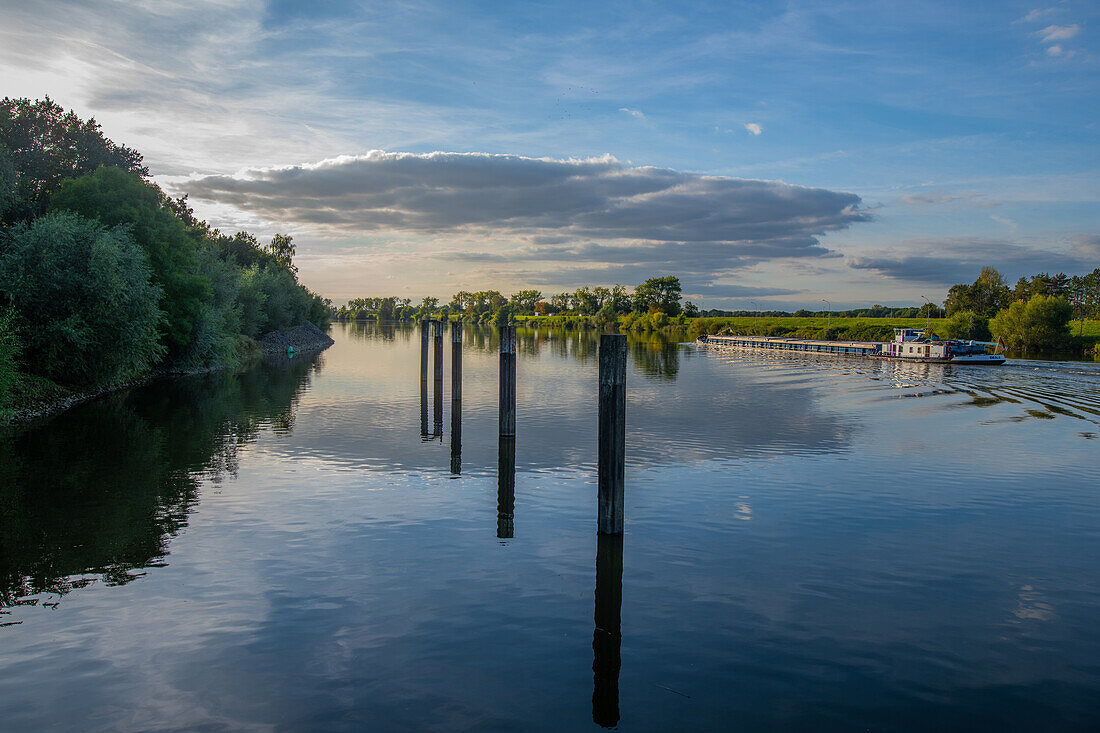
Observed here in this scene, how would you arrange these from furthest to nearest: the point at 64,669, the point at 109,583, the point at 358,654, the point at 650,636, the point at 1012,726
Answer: the point at 109,583 → the point at 650,636 → the point at 358,654 → the point at 64,669 → the point at 1012,726

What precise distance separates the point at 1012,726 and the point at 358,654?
824 cm

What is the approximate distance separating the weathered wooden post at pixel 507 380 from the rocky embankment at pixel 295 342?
52.4m

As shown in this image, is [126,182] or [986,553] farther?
[126,182]

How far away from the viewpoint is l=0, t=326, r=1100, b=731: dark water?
859 cm

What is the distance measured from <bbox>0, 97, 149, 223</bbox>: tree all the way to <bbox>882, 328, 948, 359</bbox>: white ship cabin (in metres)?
80.1

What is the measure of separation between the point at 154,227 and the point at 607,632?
152ft

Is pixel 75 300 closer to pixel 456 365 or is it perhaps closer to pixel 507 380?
pixel 456 365

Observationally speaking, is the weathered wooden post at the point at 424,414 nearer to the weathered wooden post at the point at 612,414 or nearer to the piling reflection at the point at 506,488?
the piling reflection at the point at 506,488

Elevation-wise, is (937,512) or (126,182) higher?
(126,182)

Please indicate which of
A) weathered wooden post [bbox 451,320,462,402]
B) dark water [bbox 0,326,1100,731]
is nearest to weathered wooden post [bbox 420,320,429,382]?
weathered wooden post [bbox 451,320,462,402]

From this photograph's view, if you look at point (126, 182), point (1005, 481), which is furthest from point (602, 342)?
point (126, 182)

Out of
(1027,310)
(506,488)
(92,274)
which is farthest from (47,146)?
(1027,310)

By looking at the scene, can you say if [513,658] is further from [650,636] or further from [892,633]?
[892,633]

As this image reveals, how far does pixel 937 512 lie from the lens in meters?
17.0
